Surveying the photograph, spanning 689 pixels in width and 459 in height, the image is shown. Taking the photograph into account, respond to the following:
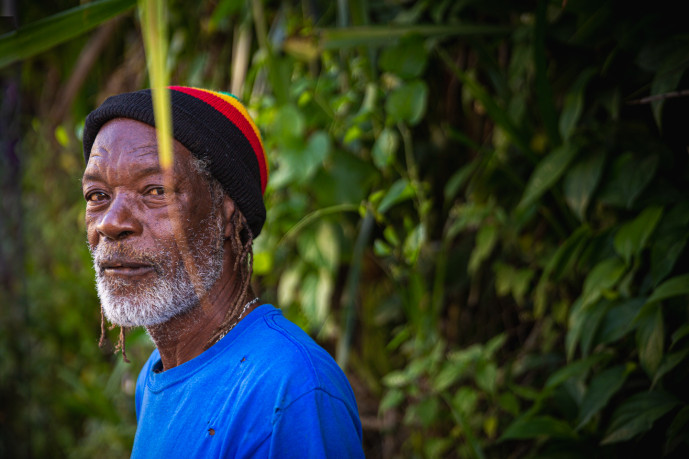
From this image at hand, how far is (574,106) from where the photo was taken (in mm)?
1726

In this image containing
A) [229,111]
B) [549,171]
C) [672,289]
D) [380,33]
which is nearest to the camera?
[229,111]

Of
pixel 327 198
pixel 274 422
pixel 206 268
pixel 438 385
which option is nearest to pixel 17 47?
pixel 206 268

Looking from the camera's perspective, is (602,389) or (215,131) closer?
(215,131)

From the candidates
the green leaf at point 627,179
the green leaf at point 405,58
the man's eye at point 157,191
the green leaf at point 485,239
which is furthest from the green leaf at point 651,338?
the man's eye at point 157,191

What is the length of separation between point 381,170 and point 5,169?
2.54 meters

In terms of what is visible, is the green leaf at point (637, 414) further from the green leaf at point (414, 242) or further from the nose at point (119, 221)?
the nose at point (119, 221)

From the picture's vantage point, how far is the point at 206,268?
1.20 meters

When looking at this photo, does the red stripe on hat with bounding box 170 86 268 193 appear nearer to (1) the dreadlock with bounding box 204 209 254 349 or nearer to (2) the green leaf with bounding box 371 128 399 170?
(1) the dreadlock with bounding box 204 209 254 349

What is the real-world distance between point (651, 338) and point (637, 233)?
260mm

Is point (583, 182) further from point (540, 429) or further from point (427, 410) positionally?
point (427, 410)

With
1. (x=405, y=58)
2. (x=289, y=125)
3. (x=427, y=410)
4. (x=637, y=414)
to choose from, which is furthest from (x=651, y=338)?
(x=289, y=125)

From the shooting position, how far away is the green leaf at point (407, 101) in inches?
77.1

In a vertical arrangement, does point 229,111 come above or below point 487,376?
above

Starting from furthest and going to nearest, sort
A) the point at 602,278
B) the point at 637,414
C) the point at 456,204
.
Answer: the point at 456,204 < the point at 602,278 < the point at 637,414
